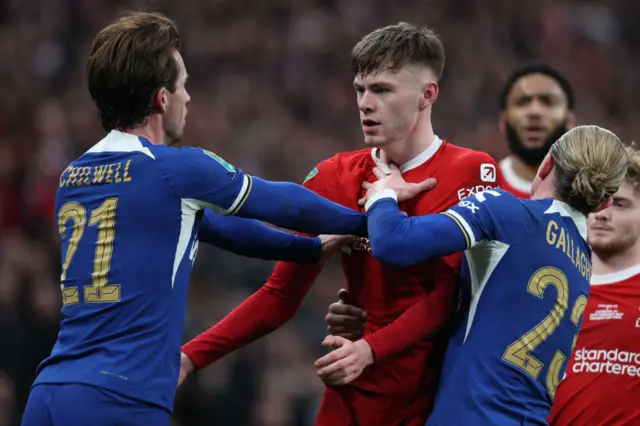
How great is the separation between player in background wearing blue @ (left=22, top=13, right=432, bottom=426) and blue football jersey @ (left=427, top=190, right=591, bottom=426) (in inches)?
28.0

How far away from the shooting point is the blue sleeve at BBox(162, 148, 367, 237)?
350cm

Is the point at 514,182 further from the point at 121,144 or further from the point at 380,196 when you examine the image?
the point at 121,144

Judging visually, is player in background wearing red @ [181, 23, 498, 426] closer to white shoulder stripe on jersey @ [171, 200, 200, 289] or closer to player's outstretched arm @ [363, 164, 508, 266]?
player's outstretched arm @ [363, 164, 508, 266]

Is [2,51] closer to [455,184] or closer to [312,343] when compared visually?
[312,343]

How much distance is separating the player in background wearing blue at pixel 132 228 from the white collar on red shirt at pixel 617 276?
1.76 m

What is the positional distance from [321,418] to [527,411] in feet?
3.16

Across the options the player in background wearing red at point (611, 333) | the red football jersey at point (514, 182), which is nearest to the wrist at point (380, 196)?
the player in background wearing red at point (611, 333)

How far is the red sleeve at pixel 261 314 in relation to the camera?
4.28 metres

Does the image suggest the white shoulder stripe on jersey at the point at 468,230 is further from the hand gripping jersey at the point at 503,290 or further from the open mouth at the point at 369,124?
the open mouth at the point at 369,124

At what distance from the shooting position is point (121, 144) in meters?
3.55

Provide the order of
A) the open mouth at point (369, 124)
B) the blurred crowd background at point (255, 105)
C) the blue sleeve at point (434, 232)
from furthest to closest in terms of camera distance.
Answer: the blurred crowd background at point (255, 105)
the open mouth at point (369, 124)
the blue sleeve at point (434, 232)

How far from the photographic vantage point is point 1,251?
29.4ft

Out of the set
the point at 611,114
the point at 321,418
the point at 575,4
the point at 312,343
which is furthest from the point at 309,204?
the point at 575,4

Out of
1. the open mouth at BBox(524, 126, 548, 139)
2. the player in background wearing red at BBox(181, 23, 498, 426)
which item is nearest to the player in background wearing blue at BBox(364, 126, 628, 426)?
the player in background wearing red at BBox(181, 23, 498, 426)
